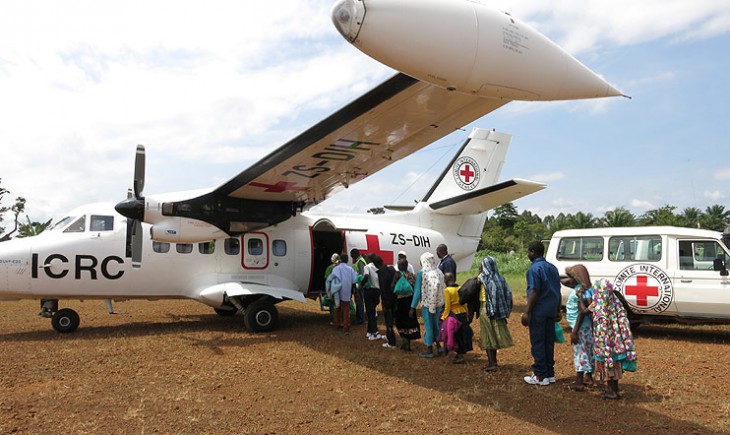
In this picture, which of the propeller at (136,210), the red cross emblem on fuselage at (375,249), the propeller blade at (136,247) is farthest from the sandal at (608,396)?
the propeller blade at (136,247)

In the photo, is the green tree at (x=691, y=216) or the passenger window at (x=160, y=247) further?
the green tree at (x=691, y=216)

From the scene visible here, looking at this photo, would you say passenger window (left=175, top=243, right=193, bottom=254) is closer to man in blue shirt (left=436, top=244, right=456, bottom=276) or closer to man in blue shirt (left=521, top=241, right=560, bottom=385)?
man in blue shirt (left=436, top=244, right=456, bottom=276)

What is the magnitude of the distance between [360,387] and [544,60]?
4.35 m

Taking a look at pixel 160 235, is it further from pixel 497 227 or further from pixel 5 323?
pixel 497 227

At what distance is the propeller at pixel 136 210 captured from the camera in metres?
9.29

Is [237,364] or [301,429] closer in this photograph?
[301,429]

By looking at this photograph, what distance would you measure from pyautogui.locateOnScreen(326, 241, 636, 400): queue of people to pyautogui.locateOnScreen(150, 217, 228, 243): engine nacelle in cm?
322

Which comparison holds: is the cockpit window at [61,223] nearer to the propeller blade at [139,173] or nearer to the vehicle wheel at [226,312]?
the propeller blade at [139,173]

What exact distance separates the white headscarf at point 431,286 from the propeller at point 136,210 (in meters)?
5.39

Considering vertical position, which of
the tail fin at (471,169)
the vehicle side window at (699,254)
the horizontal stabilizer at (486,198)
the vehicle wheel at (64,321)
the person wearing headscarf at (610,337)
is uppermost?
the tail fin at (471,169)

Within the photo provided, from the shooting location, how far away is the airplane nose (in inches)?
136

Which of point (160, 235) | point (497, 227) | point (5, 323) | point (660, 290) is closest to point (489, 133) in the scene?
point (660, 290)

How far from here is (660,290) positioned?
9086 mm

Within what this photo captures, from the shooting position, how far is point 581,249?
34.0 ft
